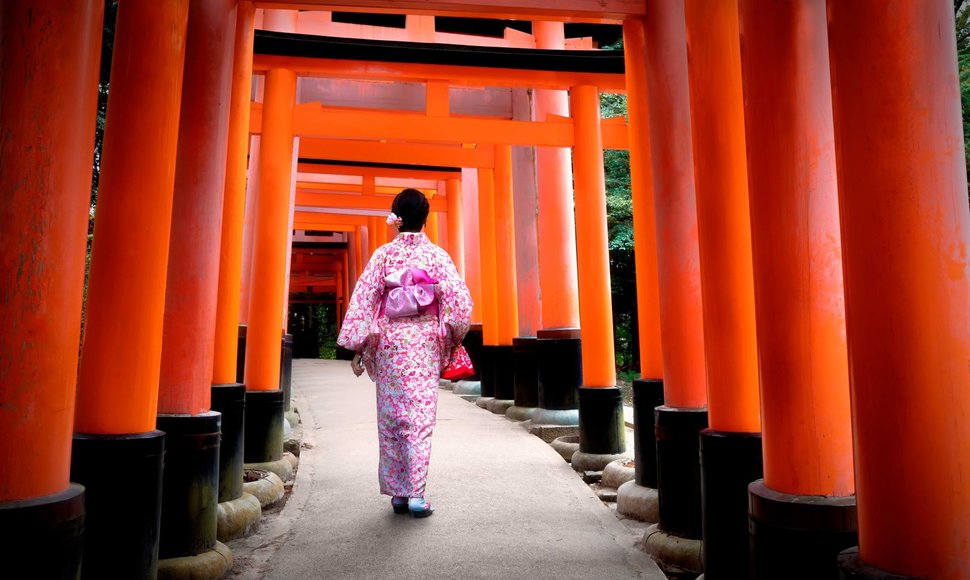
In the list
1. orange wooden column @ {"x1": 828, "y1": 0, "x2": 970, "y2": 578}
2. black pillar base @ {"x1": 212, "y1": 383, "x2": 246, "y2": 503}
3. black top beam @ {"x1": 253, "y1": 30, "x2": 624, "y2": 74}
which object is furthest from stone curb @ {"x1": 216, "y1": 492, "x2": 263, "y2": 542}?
black top beam @ {"x1": 253, "y1": 30, "x2": 624, "y2": 74}

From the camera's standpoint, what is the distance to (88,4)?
1.98 metres

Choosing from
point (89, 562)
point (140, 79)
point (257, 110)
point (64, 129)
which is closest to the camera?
point (64, 129)

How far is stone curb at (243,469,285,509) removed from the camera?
4.24 meters

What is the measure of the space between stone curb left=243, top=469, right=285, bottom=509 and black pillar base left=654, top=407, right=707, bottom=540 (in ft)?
7.74

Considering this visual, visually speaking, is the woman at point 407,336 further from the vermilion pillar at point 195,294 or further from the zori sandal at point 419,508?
the vermilion pillar at point 195,294

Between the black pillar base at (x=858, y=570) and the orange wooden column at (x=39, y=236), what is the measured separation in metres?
2.06

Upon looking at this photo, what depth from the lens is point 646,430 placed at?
4.15 m

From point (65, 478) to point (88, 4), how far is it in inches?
53.6

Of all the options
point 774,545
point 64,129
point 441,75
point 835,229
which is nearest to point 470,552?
point 774,545

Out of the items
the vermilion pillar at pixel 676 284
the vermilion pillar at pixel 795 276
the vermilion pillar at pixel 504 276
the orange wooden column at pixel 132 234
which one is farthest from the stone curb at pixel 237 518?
the vermilion pillar at pixel 504 276

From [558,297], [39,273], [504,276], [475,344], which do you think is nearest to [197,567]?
[39,273]

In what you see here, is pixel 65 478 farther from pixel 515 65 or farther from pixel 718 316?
pixel 515 65

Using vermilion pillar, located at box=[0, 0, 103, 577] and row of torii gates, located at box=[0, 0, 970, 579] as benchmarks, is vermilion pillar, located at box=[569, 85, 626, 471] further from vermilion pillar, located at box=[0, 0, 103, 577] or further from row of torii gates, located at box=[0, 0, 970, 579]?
vermilion pillar, located at box=[0, 0, 103, 577]

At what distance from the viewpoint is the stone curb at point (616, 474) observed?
4.79m
